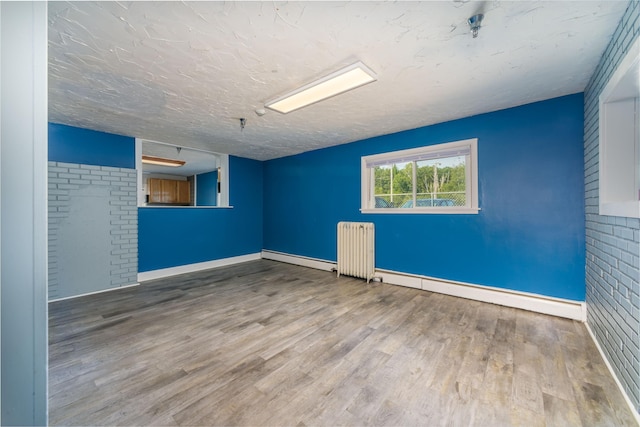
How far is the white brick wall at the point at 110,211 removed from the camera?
11.1 ft

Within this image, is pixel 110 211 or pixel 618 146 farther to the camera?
pixel 110 211

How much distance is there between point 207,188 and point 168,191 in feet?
4.74

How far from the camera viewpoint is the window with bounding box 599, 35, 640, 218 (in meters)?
1.83

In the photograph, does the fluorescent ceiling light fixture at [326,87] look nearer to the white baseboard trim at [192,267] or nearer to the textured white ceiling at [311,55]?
the textured white ceiling at [311,55]

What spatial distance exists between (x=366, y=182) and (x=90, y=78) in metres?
3.66

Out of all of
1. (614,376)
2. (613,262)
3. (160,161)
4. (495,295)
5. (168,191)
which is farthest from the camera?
(168,191)

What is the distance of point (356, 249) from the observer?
14.1ft

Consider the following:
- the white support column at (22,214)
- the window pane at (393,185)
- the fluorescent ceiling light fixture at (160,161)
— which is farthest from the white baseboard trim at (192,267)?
the white support column at (22,214)

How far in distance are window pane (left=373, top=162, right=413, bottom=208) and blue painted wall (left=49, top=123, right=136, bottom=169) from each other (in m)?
4.15

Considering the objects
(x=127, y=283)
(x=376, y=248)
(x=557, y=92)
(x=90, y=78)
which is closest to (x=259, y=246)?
(x=127, y=283)

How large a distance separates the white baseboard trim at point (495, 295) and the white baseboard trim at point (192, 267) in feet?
10.4

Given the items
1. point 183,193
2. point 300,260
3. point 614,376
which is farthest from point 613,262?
point 183,193

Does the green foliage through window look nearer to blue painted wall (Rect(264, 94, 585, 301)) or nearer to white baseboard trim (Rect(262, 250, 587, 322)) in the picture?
blue painted wall (Rect(264, 94, 585, 301))

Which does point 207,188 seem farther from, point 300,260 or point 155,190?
point 300,260
